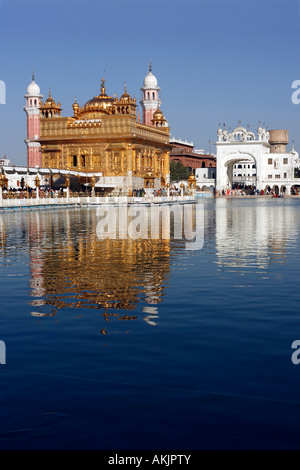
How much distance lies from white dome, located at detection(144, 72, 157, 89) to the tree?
16597 millimetres

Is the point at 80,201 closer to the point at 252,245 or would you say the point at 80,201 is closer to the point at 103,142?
the point at 103,142

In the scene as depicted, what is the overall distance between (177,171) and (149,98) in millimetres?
16109

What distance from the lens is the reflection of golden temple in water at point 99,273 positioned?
829 cm

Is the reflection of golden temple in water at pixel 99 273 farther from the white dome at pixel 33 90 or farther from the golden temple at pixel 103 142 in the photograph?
the white dome at pixel 33 90

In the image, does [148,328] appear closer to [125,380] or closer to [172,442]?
[125,380]

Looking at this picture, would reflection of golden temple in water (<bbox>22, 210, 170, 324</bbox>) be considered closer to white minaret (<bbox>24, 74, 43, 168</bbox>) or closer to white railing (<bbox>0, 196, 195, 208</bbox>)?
white railing (<bbox>0, 196, 195, 208</bbox>)

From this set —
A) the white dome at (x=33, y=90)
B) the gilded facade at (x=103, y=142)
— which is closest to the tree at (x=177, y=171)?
the white dome at (x=33, y=90)

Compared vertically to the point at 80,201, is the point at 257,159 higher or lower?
higher

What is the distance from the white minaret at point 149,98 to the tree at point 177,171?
14110mm

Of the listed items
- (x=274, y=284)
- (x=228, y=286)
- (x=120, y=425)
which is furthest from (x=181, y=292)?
(x=120, y=425)

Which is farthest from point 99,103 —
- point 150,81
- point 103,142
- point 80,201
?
point 80,201

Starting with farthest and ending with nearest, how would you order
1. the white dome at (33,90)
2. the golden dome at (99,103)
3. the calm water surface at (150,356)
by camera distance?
the white dome at (33,90)
the golden dome at (99,103)
the calm water surface at (150,356)

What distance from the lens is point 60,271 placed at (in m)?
11.1

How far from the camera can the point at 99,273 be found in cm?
1080
